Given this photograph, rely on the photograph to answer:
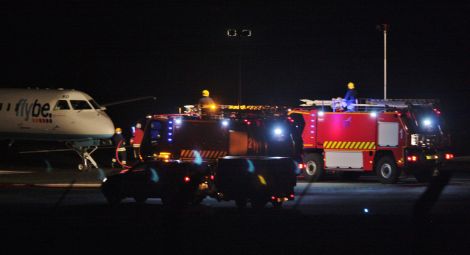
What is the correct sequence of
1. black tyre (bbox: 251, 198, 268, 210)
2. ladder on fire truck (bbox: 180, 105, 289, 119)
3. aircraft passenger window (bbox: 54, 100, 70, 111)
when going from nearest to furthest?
black tyre (bbox: 251, 198, 268, 210) → ladder on fire truck (bbox: 180, 105, 289, 119) → aircraft passenger window (bbox: 54, 100, 70, 111)

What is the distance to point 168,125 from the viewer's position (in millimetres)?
25859

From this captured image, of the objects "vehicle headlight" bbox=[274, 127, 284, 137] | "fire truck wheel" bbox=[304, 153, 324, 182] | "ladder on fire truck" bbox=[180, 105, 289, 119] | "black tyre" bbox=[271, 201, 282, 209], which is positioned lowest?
"fire truck wheel" bbox=[304, 153, 324, 182]

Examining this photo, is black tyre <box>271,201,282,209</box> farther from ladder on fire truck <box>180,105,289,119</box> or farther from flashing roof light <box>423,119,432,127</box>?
flashing roof light <box>423,119,432,127</box>

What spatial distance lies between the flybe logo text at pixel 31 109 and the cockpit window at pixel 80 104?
97 centimetres

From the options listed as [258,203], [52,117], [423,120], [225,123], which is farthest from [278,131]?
[52,117]

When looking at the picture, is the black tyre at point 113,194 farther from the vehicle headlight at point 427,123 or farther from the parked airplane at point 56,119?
the parked airplane at point 56,119

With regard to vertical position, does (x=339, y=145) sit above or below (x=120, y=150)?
above

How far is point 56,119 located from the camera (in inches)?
1526

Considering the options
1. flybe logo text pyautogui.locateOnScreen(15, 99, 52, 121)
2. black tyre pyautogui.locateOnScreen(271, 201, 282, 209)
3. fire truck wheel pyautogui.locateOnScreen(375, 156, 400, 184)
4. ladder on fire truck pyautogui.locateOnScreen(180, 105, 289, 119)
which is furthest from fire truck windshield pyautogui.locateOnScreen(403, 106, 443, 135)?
flybe logo text pyautogui.locateOnScreen(15, 99, 52, 121)

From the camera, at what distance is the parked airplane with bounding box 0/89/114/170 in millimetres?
38219

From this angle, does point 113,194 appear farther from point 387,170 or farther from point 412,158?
point 412,158

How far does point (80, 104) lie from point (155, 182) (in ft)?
58.7

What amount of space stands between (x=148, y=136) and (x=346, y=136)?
851 centimetres

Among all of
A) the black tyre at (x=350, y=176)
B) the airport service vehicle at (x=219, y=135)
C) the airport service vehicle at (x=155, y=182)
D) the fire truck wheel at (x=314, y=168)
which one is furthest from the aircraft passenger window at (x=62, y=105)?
the airport service vehicle at (x=155, y=182)
